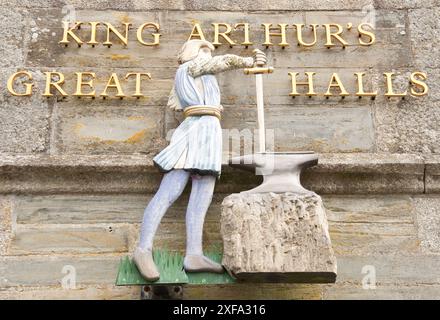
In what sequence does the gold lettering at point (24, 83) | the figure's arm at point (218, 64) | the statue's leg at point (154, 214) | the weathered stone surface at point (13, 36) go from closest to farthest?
the statue's leg at point (154, 214) < the figure's arm at point (218, 64) < the gold lettering at point (24, 83) < the weathered stone surface at point (13, 36)

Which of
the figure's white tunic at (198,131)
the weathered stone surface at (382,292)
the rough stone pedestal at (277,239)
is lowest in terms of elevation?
the weathered stone surface at (382,292)

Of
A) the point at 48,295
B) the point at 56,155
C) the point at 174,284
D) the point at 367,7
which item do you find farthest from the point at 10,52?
the point at 367,7

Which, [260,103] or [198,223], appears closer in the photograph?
[198,223]

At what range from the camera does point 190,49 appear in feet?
15.8

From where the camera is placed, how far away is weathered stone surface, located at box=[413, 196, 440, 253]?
4.50 metres

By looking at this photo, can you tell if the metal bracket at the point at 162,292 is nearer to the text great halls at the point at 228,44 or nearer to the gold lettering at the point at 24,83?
the text great halls at the point at 228,44

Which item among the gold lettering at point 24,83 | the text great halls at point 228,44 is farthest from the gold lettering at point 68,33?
the gold lettering at point 24,83

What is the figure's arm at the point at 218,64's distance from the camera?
15.1 ft

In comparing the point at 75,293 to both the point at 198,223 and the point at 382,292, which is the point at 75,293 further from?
the point at 382,292

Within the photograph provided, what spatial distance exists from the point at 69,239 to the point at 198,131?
98 cm

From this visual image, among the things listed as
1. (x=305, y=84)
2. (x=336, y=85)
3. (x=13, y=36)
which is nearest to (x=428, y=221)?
(x=336, y=85)

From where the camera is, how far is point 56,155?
4734mm

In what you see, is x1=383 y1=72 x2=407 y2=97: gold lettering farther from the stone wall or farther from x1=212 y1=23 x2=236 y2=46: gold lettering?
x1=212 y1=23 x2=236 y2=46: gold lettering

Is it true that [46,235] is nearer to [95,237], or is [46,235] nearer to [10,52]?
[95,237]
